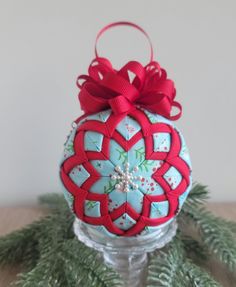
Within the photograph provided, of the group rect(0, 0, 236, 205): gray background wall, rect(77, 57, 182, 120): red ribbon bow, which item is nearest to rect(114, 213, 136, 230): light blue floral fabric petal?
rect(77, 57, 182, 120): red ribbon bow

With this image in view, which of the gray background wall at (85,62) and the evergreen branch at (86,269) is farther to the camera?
the gray background wall at (85,62)

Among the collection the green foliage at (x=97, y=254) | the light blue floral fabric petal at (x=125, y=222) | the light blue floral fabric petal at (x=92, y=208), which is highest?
the light blue floral fabric petal at (x=92, y=208)

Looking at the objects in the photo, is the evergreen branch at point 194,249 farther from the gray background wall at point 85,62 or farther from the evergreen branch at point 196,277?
the gray background wall at point 85,62

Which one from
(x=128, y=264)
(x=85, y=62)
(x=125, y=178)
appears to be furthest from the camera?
(x=85, y=62)

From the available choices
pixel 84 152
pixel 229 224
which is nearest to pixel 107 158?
pixel 84 152

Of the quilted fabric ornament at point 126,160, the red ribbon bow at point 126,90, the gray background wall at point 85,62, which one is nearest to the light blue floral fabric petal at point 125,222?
the quilted fabric ornament at point 126,160

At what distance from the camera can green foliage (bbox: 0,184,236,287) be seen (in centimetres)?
61

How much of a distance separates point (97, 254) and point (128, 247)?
0.05 meters

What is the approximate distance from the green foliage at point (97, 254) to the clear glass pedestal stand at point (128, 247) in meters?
0.01

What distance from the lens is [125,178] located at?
0.59 meters

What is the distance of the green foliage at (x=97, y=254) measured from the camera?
0.61 metres

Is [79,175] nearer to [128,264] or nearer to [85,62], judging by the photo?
[128,264]

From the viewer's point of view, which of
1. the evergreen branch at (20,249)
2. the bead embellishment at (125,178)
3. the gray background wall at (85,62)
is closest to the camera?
the bead embellishment at (125,178)

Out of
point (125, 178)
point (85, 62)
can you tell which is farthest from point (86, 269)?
point (85, 62)
